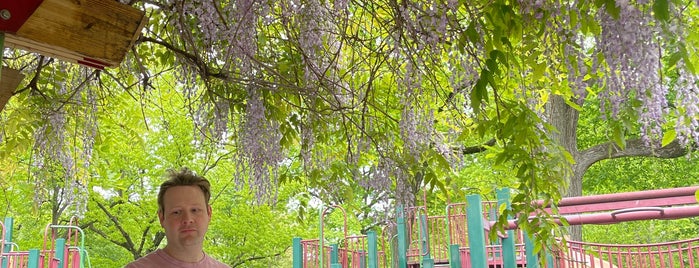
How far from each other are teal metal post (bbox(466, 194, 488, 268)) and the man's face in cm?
331

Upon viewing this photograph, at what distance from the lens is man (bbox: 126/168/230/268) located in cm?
189

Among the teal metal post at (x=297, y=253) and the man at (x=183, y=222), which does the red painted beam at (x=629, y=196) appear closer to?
the teal metal post at (x=297, y=253)

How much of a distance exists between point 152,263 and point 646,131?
1.37m

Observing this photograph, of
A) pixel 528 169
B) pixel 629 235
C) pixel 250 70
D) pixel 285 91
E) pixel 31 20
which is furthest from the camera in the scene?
pixel 629 235

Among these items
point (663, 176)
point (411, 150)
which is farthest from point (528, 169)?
point (663, 176)

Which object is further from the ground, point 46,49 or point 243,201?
point 243,201

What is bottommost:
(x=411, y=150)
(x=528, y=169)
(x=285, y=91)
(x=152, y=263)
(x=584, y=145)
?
(x=152, y=263)

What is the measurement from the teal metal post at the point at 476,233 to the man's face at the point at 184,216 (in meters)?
3.31

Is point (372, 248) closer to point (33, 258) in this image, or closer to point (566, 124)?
point (33, 258)

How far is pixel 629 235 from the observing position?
14.1 m

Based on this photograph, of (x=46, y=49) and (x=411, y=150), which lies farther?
(x=411, y=150)

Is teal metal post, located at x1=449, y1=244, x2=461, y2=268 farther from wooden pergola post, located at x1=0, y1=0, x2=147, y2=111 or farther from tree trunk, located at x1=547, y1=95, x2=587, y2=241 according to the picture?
tree trunk, located at x1=547, y1=95, x2=587, y2=241

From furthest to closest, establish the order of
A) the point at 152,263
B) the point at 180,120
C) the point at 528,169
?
the point at 180,120 → the point at 528,169 → the point at 152,263

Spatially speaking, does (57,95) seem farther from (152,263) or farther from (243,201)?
(243,201)
